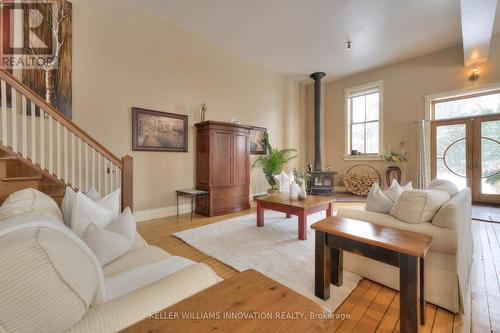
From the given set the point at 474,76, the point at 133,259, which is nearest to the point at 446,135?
the point at 474,76

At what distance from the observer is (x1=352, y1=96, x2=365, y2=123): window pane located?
6305 mm

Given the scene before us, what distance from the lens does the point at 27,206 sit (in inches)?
46.6

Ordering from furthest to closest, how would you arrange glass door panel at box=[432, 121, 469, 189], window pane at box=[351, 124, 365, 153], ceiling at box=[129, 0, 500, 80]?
window pane at box=[351, 124, 365, 153] → glass door panel at box=[432, 121, 469, 189] → ceiling at box=[129, 0, 500, 80]

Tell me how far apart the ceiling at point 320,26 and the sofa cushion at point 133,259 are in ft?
12.5

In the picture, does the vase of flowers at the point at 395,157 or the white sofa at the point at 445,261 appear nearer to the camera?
the white sofa at the point at 445,261

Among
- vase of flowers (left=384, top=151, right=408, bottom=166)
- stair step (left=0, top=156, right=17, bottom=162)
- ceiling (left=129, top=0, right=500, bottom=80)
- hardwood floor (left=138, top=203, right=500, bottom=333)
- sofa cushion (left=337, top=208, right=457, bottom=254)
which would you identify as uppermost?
ceiling (left=129, top=0, right=500, bottom=80)

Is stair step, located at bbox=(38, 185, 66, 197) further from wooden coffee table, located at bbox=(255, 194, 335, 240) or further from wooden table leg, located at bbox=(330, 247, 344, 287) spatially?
wooden table leg, located at bbox=(330, 247, 344, 287)

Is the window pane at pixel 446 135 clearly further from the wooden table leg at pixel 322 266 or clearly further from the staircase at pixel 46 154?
the staircase at pixel 46 154

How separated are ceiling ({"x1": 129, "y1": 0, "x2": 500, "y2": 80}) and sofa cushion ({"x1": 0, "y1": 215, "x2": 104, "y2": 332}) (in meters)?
4.04

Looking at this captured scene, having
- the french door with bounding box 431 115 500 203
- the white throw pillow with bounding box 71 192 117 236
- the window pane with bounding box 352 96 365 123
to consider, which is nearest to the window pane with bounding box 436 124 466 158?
the french door with bounding box 431 115 500 203

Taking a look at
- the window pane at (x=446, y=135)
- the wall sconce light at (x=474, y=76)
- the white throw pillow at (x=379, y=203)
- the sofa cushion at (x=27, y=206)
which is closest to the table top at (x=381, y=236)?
the white throw pillow at (x=379, y=203)

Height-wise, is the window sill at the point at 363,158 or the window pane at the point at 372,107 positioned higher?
the window pane at the point at 372,107

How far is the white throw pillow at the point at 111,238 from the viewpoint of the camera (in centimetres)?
124

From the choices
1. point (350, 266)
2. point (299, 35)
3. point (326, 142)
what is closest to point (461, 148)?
point (326, 142)
